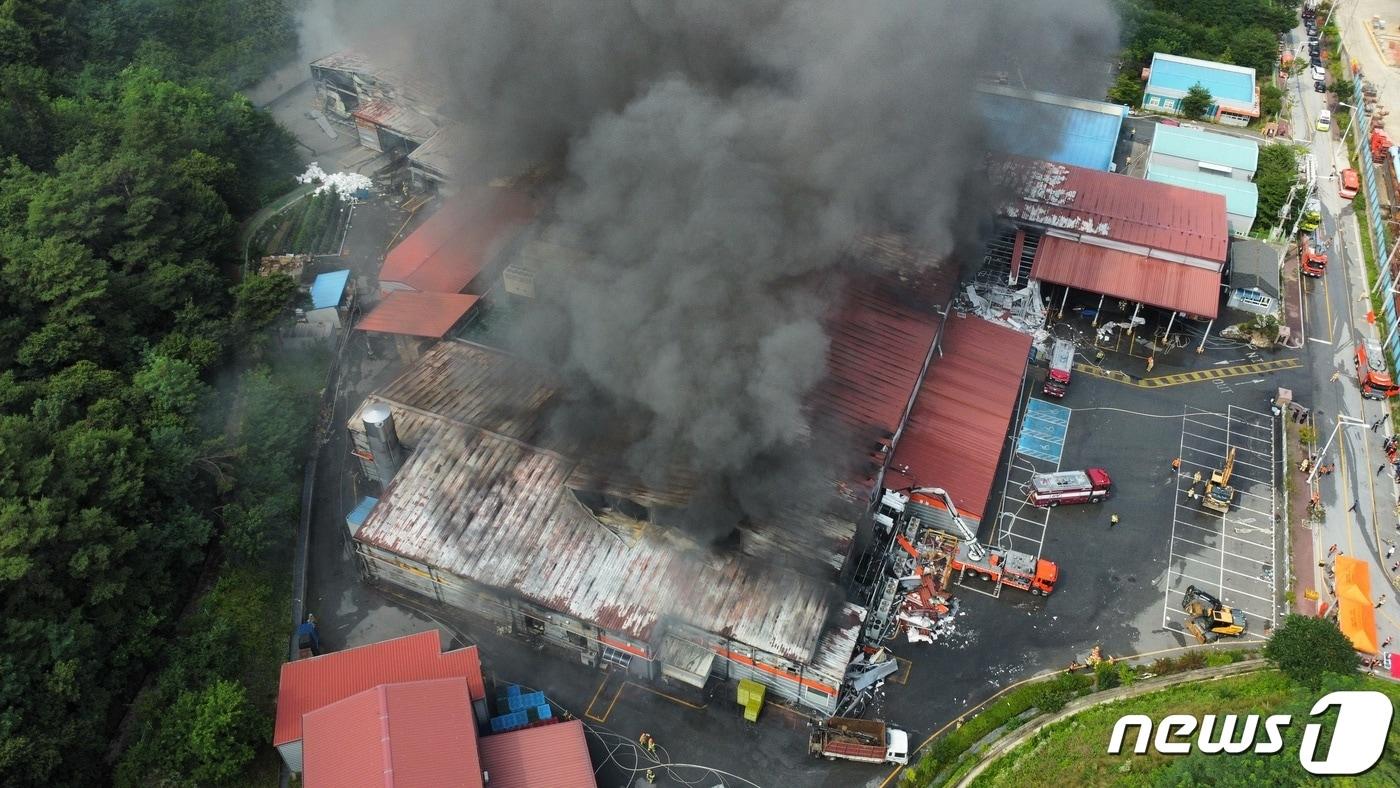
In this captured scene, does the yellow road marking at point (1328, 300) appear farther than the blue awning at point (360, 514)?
Yes

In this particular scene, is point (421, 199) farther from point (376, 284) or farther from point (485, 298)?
point (485, 298)

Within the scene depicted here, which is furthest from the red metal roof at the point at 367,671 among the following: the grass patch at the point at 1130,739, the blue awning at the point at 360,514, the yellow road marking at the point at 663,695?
the grass patch at the point at 1130,739

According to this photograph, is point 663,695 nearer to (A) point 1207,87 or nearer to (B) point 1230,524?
(B) point 1230,524

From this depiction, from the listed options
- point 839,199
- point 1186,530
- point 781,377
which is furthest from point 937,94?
point 1186,530

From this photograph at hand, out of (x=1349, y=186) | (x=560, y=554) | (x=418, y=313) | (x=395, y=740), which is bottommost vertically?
(x=395, y=740)

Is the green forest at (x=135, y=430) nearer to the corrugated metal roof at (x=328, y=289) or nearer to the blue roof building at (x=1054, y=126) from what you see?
the corrugated metal roof at (x=328, y=289)

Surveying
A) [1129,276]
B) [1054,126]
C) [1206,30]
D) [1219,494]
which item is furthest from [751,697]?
[1206,30]
